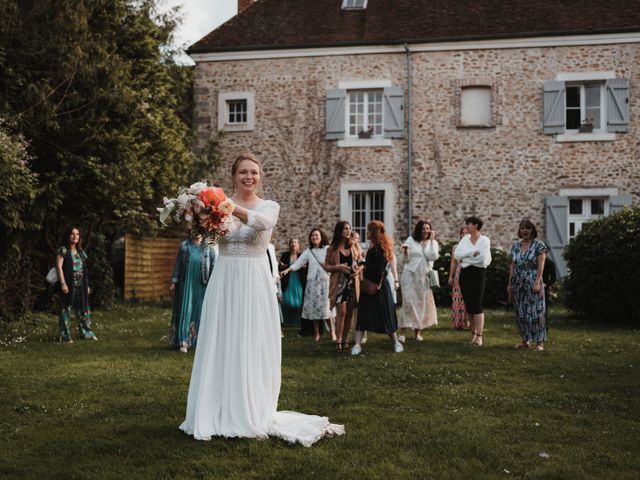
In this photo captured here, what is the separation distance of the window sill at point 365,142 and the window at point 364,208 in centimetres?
133

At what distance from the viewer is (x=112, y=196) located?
14.8 meters

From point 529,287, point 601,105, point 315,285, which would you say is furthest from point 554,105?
point 315,285

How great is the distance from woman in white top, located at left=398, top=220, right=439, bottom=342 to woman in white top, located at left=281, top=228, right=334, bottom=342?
50.5 inches

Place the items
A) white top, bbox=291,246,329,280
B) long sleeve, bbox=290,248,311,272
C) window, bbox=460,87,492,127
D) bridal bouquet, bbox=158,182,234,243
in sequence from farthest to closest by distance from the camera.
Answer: window, bbox=460,87,492,127 → white top, bbox=291,246,329,280 → long sleeve, bbox=290,248,311,272 → bridal bouquet, bbox=158,182,234,243

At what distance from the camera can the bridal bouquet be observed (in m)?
4.98

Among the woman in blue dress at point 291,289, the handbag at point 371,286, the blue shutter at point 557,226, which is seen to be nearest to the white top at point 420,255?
the handbag at point 371,286

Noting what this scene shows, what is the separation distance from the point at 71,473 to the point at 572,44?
58.9 feet

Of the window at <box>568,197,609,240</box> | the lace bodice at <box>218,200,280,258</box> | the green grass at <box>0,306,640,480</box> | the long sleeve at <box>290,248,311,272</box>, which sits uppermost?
the window at <box>568,197,609,240</box>

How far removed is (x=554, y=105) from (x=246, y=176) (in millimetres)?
15464

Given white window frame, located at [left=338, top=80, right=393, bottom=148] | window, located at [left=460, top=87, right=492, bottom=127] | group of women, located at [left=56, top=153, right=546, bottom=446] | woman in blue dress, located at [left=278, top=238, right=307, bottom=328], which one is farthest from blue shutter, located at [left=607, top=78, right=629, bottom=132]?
woman in blue dress, located at [left=278, top=238, right=307, bottom=328]

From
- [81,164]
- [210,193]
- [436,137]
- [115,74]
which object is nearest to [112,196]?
[81,164]

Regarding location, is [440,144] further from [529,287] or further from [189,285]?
[189,285]

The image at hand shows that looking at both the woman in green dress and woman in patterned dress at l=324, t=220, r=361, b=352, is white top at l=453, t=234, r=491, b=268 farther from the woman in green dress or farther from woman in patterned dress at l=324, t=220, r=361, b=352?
the woman in green dress

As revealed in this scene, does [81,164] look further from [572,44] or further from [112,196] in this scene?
[572,44]
